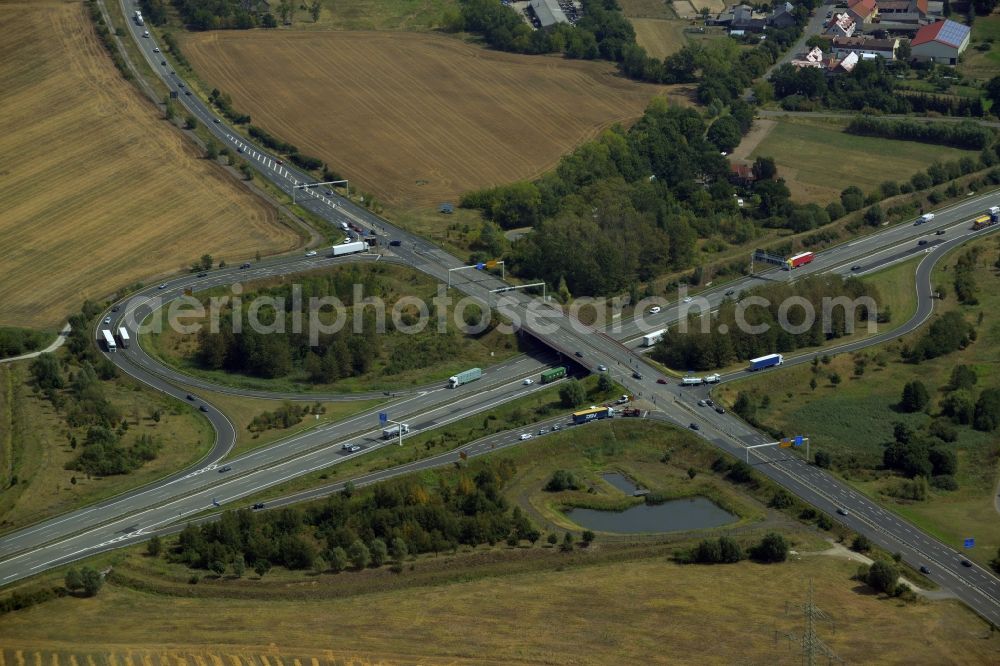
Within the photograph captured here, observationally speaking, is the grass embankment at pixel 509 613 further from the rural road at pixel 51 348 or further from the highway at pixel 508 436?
the rural road at pixel 51 348

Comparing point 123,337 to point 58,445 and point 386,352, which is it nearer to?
point 58,445

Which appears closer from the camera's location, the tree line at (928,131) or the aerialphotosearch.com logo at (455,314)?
the aerialphotosearch.com logo at (455,314)

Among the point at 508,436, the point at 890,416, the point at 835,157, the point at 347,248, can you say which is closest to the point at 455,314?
the point at 347,248

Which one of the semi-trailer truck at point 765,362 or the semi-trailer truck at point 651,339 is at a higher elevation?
the semi-trailer truck at point 651,339

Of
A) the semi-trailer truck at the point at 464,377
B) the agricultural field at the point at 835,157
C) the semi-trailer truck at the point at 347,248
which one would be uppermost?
the agricultural field at the point at 835,157

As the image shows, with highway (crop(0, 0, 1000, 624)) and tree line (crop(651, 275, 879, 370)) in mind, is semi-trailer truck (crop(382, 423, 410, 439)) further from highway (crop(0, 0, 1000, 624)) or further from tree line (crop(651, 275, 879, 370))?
tree line (crop(651, 275, 879, 370))

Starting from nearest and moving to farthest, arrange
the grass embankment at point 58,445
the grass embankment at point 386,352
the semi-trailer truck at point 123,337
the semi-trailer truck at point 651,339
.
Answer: the grass embankment at point 58,445 → the grass embankment at point 386,352 → the semi-trailer truck at point 123,337 → the semi-trailer truck at point 651,339

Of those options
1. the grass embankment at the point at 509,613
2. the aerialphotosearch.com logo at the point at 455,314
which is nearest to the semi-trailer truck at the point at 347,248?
the aerialphotosearch.com logo at the point at 455,314
